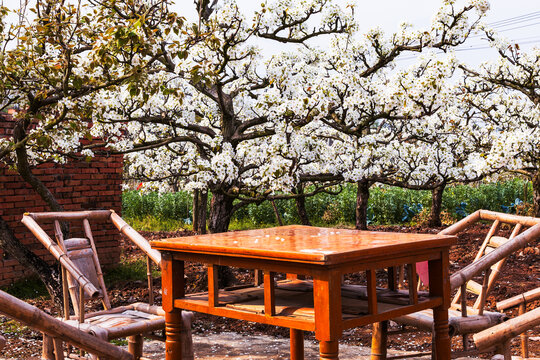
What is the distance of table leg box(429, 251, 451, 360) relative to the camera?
2.97 m

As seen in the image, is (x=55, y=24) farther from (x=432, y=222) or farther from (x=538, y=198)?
(x=432, y=222)

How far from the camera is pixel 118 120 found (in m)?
6.77

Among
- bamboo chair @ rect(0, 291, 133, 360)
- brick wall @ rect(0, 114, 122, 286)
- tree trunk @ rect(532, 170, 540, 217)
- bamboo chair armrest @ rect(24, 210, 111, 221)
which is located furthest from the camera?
tree trunk @ rect(532, 170, 540, 217)

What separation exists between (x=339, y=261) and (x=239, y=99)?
5.70 meters

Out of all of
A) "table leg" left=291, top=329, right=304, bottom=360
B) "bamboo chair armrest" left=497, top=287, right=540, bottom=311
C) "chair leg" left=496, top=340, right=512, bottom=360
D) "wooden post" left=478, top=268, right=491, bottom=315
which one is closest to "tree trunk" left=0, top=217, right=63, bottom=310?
"table leg" left=291, top=329, right=304, bottom=360

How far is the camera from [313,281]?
2.62 m

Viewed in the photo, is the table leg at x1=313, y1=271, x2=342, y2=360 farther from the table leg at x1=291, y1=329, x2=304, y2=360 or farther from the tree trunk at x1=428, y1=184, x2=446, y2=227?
the tree trunk at x1=428, y1=184, x2=446, y2=227

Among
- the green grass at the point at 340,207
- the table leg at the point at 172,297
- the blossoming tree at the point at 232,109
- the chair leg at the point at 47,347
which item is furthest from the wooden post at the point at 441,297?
the green grass at the point at 340,207

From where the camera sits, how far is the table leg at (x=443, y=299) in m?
2.97

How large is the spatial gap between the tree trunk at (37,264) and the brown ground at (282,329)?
1.41 ft

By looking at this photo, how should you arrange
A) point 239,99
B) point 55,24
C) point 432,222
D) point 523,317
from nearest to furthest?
point 523,317 < point 55,24 < point 239,99 < point 432,222

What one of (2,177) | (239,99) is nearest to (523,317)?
(239,99)

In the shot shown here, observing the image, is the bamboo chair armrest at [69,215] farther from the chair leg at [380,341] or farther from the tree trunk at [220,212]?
the tree trunk at [220,212]

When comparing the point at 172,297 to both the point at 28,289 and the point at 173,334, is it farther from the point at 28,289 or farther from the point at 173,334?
the point at 28,289
